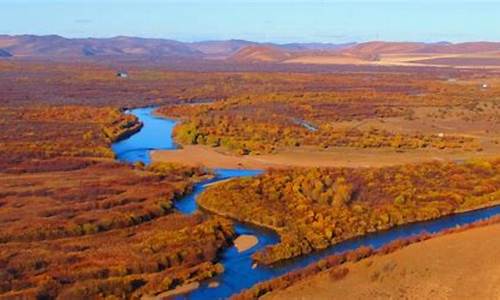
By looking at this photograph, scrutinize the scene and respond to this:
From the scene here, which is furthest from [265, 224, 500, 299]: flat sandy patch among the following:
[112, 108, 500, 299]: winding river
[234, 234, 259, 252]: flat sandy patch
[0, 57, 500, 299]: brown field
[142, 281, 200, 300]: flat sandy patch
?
[234, 234, 259, 252]: flat sandy patch

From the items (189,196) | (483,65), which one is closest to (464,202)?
(189,196)

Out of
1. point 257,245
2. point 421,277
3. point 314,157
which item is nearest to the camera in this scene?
point 421,277

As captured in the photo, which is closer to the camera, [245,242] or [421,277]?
[421,277]

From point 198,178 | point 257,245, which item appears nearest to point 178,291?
point 257,245

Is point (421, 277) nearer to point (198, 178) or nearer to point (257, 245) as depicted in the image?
point (257, 245)

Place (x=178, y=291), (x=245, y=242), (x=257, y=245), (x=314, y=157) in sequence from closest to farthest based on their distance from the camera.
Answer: (x=178, y=291)
(x=257, y=245)
(x=245, y=242)
(x=314, y=157)

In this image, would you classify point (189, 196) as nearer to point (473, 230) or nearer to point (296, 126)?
point (473, 230)

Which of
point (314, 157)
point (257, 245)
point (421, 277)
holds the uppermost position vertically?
point (421, 277)

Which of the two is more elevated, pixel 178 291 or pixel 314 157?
pixel 314 157

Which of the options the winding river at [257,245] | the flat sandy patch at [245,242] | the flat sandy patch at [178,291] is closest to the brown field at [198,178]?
the flat sandy patch at [178,291]
